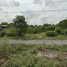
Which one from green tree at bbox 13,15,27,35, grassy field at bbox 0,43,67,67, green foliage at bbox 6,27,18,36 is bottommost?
grassy field at bbox 0,43,67,67

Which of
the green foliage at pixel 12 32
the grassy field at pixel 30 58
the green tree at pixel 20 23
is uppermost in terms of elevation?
the green tree at pixel 20 23

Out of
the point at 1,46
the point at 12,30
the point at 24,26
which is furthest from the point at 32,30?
the point at 1,46

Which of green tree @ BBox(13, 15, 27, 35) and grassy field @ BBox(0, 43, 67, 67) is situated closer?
grassy field @ BBox(0, 43, 67, 67)

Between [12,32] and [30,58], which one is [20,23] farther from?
[30,58]

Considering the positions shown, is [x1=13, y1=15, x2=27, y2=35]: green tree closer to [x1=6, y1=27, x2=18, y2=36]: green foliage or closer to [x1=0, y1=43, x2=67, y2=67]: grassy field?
[x1=6, y1=27, x2=18, y2=36]: green foliage

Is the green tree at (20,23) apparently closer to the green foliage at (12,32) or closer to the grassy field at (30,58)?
the green foliage at (12,32)

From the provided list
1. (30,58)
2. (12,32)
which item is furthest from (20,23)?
(30,58)

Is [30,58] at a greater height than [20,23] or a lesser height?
lesser

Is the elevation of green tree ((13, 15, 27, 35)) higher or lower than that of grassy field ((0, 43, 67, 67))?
higher

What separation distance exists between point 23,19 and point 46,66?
8546 mm

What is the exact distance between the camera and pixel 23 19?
9.01 meters

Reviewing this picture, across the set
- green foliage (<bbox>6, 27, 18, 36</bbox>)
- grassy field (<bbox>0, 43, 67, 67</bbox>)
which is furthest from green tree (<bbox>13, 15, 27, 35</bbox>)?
grassy field (<bbox>0, 43, 67, 67</bbox>)

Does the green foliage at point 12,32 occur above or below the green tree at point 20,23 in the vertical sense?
below

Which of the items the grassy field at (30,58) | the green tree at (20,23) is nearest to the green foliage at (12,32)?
the green tree at (20,23)
